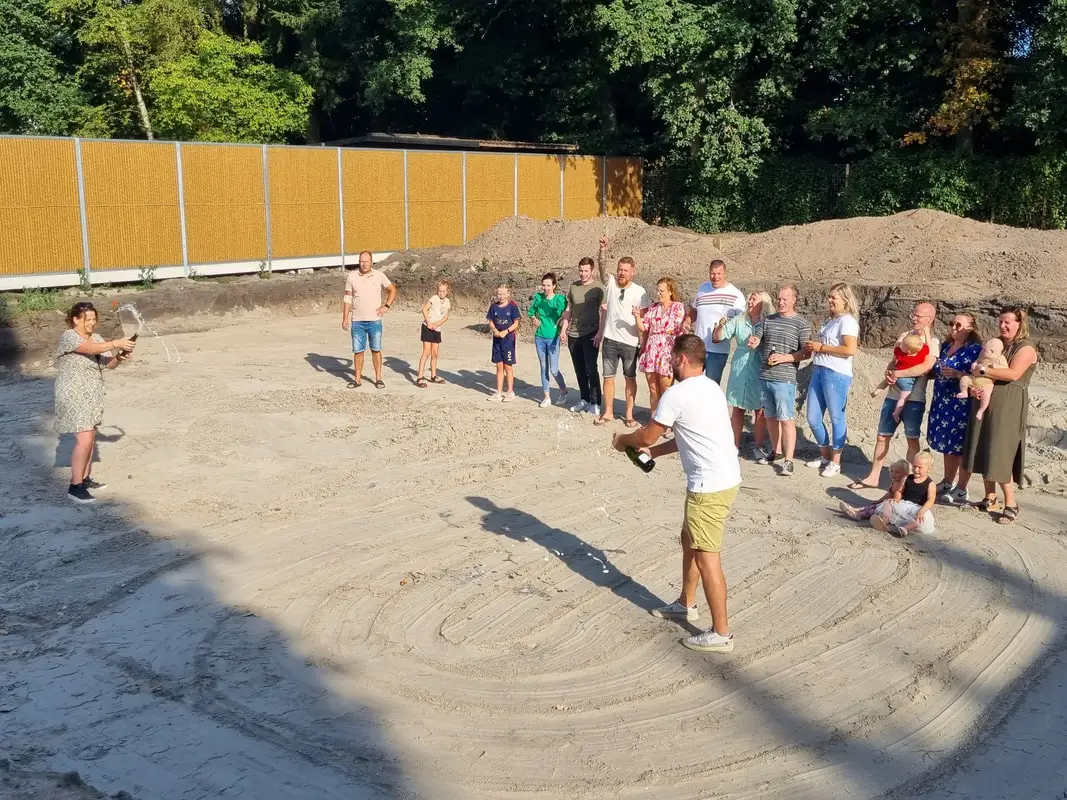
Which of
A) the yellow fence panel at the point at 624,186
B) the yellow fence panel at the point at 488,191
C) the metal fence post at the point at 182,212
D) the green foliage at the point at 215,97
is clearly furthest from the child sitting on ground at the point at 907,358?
the green foliage at the point at 215,97

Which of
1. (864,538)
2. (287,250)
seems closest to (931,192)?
(287,250)

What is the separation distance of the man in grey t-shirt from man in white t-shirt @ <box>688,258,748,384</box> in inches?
24.8

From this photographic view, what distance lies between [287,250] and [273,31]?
54.8 ft

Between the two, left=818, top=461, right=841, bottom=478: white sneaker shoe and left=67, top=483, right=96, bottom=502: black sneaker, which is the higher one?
left=67, top=483, right=96, bottom=502: black sneaker

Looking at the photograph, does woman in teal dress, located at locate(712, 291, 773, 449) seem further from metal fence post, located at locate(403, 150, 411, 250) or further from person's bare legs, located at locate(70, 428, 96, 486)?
metal fence post, located at locate(403, 150, 411, 250)

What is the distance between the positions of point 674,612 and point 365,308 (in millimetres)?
7184

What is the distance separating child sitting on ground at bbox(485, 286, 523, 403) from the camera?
39.7 feet

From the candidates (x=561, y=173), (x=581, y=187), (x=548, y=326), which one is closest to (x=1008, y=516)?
(x=548, y=326)

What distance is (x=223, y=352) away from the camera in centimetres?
1537

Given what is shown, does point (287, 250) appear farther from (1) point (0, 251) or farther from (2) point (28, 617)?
(2) point (28, 617)

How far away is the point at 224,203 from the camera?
1927 centimetres

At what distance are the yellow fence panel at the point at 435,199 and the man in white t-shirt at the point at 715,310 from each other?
13855 mm

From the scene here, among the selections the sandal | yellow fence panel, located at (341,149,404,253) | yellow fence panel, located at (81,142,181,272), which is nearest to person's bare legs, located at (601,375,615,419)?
the sandal

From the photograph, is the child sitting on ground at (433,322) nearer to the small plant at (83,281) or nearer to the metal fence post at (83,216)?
the small plant at (83,281)
